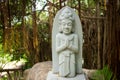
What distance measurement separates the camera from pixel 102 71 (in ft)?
14.3

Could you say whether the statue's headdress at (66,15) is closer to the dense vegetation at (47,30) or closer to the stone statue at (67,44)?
the stone statue at (67,44)

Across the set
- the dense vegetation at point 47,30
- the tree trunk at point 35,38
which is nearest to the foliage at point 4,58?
the dense vegetation at point 47,30

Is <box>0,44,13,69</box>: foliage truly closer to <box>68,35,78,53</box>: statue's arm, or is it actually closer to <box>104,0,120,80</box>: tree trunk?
<box>104,0,120,80</box>: tree trunk

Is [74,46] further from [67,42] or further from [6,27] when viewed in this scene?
[6,27]

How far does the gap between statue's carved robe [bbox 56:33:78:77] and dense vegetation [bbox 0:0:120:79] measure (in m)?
1.45

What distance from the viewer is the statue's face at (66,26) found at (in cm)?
308

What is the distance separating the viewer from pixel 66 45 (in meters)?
3.12

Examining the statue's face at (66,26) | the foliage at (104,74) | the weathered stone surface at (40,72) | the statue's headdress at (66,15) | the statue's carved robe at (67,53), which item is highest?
the statue's headdress at (66,15)

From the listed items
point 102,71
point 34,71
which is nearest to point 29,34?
point 34,71

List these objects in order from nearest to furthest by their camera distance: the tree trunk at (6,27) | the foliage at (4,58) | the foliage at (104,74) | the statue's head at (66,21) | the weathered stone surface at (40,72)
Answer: the statue's head at (66,21)
the weathered stone surface at (40,72)
the foliage at (104,74)
the tree trunk at (6,27)
the foliage at (4,58)

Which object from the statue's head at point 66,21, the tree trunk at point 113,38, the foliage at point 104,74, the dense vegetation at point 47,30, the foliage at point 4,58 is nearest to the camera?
the statue's head at point 66,21

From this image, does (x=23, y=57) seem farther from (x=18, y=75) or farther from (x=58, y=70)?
(x=58, y=70)

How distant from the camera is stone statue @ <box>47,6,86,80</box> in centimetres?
311

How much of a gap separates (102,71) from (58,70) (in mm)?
1265
